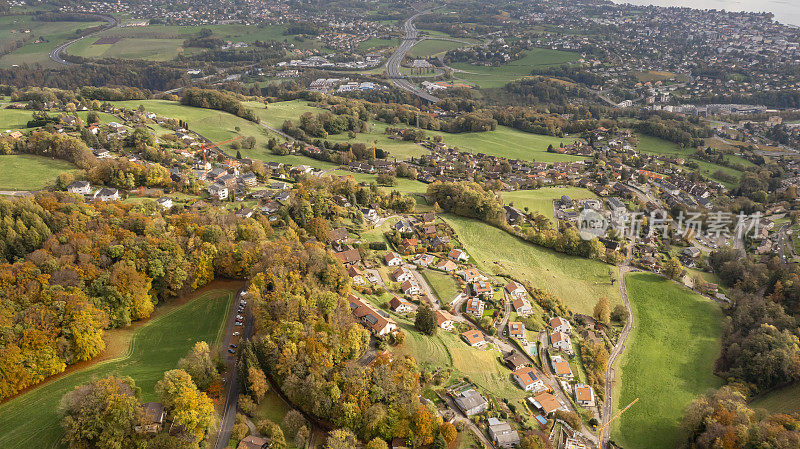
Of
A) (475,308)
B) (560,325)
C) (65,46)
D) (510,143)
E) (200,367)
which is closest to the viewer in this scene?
(200,367)

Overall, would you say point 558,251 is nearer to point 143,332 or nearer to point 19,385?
point 143,332

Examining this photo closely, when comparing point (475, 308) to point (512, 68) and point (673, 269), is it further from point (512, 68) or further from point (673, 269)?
point (512, 68)

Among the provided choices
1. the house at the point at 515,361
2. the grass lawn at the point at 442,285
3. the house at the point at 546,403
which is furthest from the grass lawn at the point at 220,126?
the house at the point at 546,403

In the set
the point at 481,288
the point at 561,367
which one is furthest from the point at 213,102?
the point at 561,367

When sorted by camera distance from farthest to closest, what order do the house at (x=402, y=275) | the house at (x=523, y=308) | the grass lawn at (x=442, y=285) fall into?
the house at (x=402, y=275), the grass lawn at (x=442, y=285), the house at (x=523, y=308)

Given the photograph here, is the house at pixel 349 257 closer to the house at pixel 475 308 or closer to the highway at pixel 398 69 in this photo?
the house at pixel 475 308

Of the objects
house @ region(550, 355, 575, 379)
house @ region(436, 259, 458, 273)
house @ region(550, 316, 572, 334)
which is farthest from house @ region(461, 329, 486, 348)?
house @ region(436, 259, 458, 273)
